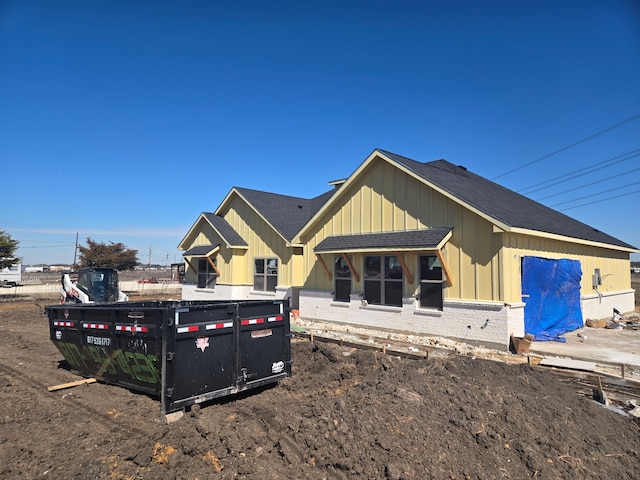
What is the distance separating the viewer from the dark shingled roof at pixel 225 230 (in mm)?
21516

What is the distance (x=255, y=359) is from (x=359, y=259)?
817cm

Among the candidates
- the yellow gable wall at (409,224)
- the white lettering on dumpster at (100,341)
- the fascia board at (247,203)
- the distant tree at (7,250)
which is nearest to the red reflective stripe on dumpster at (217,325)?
the white lettering on dumpster at (100,341)

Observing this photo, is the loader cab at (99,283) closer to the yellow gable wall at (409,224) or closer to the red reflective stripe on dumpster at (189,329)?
the yellow gable wall at (409,224)

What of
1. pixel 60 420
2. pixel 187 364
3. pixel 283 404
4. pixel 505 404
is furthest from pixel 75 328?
pixel 505 404

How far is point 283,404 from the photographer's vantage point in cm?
633

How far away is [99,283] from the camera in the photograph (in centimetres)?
1903

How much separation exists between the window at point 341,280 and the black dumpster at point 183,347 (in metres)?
7.66

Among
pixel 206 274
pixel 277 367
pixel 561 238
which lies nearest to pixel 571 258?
pixel 561 238

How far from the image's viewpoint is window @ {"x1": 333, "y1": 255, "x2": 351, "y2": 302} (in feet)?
49.5

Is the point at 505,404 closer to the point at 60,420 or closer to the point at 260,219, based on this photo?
the point at 60,420

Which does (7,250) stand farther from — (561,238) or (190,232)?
(561,238)

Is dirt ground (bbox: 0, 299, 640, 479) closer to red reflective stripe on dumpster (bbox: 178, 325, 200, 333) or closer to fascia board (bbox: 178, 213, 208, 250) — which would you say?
red reflective stripe on dumpster (bbox: 178, 325, 200, 333)

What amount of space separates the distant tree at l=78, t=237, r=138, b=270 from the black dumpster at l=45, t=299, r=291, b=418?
46553mm

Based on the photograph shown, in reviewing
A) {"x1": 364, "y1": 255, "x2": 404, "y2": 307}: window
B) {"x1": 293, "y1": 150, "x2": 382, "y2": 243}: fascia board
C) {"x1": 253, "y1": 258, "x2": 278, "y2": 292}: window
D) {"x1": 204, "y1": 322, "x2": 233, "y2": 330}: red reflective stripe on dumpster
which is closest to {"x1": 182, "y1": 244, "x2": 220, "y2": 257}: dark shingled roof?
{"x1": 253, "y1": 258, "x2": 278, "y2": 292}: window
